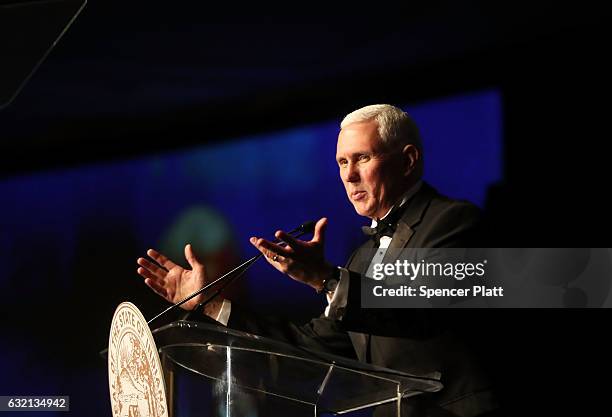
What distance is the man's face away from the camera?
8.54 feet

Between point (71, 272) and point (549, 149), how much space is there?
233cm

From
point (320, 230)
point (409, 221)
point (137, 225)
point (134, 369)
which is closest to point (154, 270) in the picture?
point (134, 369)

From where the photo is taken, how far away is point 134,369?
2.08 metres

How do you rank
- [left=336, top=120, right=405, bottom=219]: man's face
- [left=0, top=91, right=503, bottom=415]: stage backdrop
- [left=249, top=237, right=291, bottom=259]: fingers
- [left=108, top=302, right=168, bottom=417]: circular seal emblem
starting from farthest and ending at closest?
[left=0, top=91, right=503, bottom=415]: stage backdrop < [left=336, top=120, right=405, bottom=219]: man's face < [left=108, top=302, right=168, bottom=417]: circular seal emblem < [left=249, top=237, right=291, bottom=259]: fingers

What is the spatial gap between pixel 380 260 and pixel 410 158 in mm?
295

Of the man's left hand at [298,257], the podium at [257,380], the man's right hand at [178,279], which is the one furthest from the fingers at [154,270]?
the man's left hand at [298,257]

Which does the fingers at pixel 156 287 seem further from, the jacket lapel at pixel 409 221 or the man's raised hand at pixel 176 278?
the jacket lapel at pixel 409 221

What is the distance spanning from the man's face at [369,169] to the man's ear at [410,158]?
17 mm

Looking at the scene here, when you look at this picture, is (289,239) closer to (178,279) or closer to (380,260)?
(178,279)

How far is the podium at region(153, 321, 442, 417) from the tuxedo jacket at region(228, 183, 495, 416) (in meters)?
0.11

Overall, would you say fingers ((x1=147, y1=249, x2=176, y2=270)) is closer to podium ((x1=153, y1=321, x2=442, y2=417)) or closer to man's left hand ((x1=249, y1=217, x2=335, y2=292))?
podium ((x1=153, y1=321, x2=442, y2=417))

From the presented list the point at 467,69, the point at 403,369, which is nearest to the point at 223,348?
the point at 403,369

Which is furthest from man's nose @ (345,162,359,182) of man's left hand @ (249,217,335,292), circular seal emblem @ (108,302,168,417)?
circular seal emblem @ (108,302,168,417)

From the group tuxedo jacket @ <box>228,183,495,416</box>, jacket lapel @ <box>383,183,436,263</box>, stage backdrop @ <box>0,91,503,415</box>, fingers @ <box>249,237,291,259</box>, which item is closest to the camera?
fingers @ <box>249,237,291,259</box>
